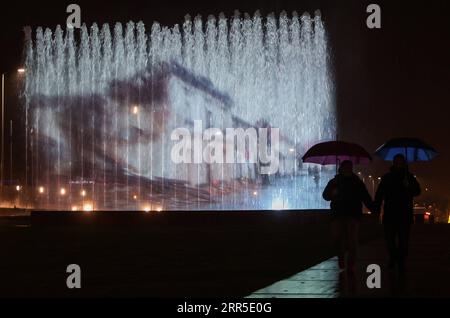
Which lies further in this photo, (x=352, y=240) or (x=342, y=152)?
(x=342, y=152)

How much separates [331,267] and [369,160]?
3.01 meters

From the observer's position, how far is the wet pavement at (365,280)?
9.29 meters

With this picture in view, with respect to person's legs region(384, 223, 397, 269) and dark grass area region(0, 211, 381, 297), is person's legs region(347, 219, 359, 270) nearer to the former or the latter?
person's legs region(384, 223, 397, 269)

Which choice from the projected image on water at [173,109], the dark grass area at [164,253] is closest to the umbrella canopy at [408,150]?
the dark grass area at [164,253]

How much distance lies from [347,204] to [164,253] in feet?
16.8

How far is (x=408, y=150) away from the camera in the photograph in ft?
44.8

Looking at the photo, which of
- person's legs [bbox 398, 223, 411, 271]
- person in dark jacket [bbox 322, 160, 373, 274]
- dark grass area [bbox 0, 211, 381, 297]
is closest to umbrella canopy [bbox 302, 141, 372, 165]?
dark grass area [bbox 0, 211, 381, 297]

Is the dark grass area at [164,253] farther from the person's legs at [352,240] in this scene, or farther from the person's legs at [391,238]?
the person's legs at [391,238]

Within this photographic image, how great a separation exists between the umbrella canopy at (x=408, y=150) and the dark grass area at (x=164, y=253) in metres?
2.06

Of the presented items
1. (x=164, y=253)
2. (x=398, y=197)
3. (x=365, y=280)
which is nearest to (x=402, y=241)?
(x=398, y=197)

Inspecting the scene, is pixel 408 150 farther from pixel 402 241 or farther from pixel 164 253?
pixel 164 253

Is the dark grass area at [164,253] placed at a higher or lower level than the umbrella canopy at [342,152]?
lower

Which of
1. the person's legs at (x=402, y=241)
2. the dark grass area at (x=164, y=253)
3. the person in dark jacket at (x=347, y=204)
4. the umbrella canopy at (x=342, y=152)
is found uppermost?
the umbrella canopy at (x=342, y=152)

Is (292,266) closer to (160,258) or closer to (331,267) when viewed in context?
(331,267)
